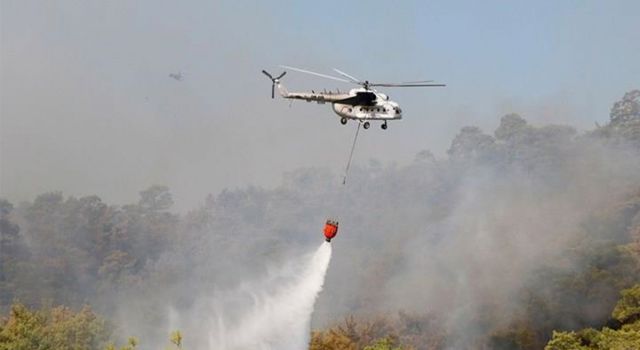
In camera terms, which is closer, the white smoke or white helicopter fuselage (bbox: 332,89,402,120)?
white helicopter fuselage (bbox: 332,89,402,120)

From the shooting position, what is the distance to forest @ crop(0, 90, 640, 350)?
84438mm

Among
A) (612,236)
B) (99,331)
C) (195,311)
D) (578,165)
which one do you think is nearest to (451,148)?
(578,165)

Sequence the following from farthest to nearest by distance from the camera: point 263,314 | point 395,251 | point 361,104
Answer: point 395,251 → point 263,314 → point 361,104

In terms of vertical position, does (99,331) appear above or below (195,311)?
below

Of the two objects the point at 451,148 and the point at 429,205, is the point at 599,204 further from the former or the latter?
the point at 451,148

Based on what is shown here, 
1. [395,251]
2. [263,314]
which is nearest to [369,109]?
[263,314]

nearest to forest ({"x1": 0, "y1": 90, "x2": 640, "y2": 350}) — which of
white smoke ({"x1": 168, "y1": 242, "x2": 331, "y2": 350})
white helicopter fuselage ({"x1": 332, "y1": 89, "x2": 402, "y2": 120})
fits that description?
white smoke ({"x1": 168, "y1": 242, "x2": 331, "y2": 350})

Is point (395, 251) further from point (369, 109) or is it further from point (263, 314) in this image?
point (369, 109)

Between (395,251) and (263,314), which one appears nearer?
(263,314)

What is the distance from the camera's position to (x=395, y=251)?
135 metres

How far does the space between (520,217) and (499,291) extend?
3330cm

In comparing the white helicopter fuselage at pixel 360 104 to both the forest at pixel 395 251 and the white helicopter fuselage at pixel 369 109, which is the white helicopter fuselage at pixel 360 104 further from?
the forest at pixel 395 251

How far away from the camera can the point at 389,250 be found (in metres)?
137

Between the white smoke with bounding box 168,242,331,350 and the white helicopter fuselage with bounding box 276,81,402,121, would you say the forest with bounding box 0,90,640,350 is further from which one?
the white helicopter fuselage with bounding box 276,81,402,121
